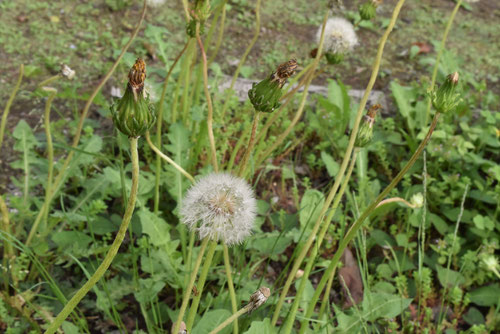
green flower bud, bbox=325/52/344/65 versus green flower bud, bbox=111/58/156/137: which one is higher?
green flower bud, bbox=325/52/344/65

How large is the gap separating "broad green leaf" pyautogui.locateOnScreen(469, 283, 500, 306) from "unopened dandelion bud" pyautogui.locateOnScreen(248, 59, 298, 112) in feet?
4.64

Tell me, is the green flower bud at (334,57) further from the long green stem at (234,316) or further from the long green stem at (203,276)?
the long green stem at (234,316)

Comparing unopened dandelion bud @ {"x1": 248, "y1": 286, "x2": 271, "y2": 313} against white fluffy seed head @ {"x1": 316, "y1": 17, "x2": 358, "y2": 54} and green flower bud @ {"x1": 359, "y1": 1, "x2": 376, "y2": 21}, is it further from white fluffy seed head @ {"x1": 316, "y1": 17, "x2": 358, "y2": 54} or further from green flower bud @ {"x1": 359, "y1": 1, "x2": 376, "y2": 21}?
green flower bud @ {"x1": 359, "y1": 1, "x2": 376, "y2": 21}

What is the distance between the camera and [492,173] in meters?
2.32

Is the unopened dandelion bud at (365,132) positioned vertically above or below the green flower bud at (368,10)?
below

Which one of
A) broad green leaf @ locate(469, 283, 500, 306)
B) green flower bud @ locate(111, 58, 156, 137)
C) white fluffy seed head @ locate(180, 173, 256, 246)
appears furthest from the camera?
broad green leaf @ locate(469, 283, 500, 306)

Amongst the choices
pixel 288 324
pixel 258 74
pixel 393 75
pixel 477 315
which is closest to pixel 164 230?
pixel 288 324

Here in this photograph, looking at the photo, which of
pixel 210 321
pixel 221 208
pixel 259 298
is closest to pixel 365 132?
pixel 221 208

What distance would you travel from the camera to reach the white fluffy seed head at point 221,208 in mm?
1176

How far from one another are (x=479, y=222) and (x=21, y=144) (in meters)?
2.02

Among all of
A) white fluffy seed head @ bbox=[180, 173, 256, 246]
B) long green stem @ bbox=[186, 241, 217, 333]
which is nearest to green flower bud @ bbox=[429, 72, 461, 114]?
white fluffy seed head @ bbox=[180, 173, 256, 246]

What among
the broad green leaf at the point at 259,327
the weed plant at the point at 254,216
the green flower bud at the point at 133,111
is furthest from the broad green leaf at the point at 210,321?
the green flower bud at the point at 133,111

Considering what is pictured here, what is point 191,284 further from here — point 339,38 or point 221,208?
point 339,38

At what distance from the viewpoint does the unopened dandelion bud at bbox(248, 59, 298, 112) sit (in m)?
1.16
